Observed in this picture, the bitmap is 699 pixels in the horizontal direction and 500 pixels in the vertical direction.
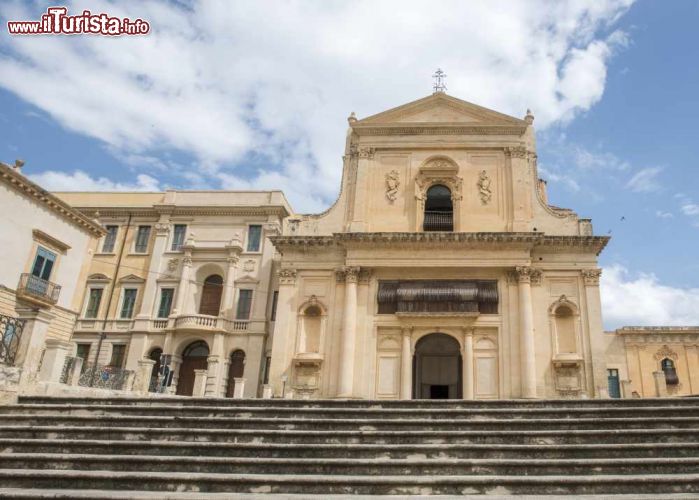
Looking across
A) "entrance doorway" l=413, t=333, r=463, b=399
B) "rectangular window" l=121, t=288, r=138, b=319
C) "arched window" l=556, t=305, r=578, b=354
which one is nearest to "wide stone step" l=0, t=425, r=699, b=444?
"arched window" l=556, t=305, r=578, b=354

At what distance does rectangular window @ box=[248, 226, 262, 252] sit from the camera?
31766mm

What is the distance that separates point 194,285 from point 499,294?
17.6m

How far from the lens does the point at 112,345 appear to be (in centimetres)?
3083

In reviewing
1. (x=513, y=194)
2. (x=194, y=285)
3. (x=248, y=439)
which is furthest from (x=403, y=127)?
(x=248, y=439)

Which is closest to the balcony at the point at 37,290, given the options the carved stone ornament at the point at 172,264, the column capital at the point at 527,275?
the carved stone ornament at the point at 172,264

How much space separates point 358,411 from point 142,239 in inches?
1017

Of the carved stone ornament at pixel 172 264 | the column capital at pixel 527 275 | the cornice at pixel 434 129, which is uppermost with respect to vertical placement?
the cornice at pixel 434 129

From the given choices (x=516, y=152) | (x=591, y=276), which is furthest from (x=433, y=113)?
(x=591, y=276)

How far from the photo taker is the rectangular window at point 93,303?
31844mm

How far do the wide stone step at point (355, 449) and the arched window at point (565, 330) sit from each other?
13738mm

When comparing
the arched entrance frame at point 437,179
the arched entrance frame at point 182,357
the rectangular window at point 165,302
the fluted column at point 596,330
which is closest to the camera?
the fluted column at point 596,330

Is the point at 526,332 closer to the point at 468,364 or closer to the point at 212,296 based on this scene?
the point at 468,364

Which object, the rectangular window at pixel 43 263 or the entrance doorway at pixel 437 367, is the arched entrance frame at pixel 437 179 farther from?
the rectangular window at pixel 43 263

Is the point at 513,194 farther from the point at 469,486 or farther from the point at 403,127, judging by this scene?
the point at 469,486
